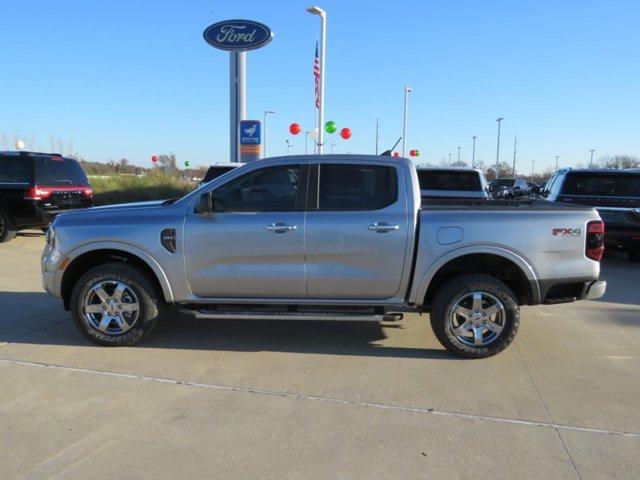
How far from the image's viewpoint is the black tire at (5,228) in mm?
11742

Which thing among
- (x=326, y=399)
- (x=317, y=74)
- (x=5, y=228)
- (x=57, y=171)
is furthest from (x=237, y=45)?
(x=326, y=399)

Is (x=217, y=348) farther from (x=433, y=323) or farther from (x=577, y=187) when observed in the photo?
(x=577, y=187)

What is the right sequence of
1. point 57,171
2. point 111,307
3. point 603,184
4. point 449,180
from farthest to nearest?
point 57,171 < point 449,180 < point 603,184 < point 111,307

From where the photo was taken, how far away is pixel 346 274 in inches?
201

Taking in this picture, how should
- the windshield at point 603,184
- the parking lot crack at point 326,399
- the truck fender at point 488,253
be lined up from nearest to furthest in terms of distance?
the parking lot crack at point 326,399 < the truck fender at point 488,253 < the windshield at point 603,184

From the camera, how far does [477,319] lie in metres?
5.08

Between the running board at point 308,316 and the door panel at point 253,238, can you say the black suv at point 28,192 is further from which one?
the running board at point 308,316

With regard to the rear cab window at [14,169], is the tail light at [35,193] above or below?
below

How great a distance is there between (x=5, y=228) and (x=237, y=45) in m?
11.6

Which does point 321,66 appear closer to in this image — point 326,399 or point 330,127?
point 330,127

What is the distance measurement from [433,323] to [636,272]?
675 centimetres

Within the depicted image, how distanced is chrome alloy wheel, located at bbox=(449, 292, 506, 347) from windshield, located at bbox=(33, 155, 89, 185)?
9840 mm

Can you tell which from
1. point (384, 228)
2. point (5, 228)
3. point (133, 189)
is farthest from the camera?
point (133, 189)

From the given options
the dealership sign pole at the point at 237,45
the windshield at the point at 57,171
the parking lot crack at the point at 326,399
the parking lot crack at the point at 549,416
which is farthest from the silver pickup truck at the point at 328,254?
the dealership sign pole at the point at 237,45
